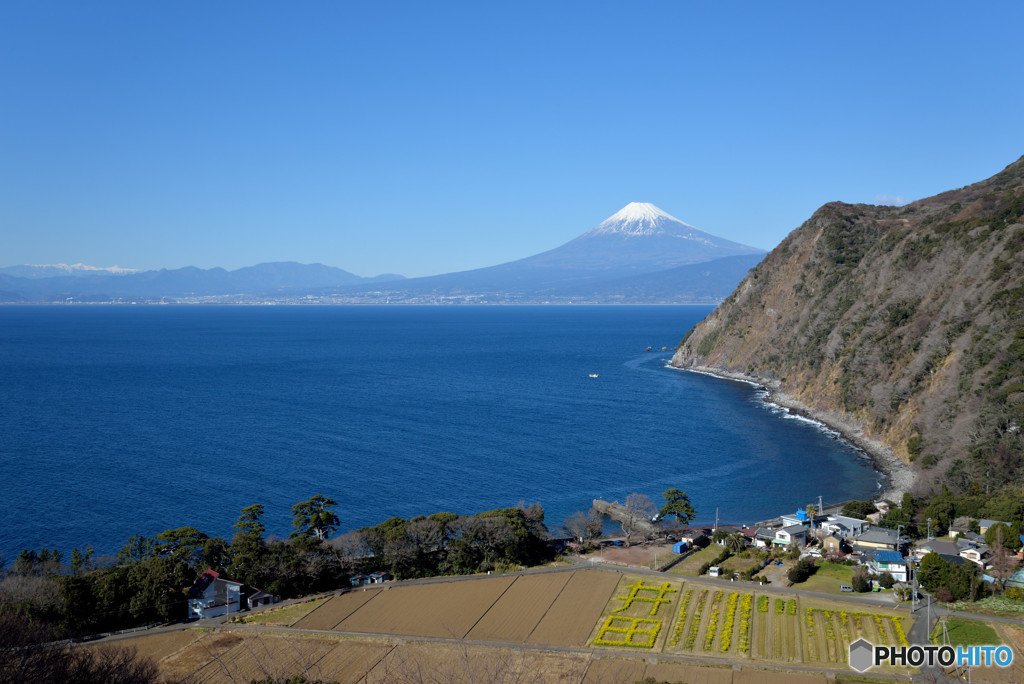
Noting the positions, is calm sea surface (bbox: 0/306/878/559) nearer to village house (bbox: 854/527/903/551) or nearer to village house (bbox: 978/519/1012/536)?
village house (bbox: 854/527/903/551)

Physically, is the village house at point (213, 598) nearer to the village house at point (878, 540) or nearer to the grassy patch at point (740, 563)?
the grassy patch at point (740, 563)

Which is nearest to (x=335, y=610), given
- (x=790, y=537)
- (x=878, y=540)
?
(x=790, y=537)

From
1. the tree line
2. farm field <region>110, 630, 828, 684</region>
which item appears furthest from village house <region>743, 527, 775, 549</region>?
farm field <region>110, 630, 828, 684</region>

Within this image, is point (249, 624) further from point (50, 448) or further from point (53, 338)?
point (53, 338)

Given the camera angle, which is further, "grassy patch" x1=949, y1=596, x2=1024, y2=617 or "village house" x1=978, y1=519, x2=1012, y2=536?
"village house" x1=978, y1=519, x2=1012, y2=536

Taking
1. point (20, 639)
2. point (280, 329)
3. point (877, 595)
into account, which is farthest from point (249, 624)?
point (280, 329)

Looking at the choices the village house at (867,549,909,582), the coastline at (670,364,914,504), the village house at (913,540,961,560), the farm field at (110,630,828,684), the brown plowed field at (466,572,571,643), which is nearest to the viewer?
the farm field at (110,630,828,684)

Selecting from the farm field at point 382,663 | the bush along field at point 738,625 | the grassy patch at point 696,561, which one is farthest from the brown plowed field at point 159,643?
the grassy patch at point 696,561

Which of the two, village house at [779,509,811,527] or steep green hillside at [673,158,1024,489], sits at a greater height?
steep green hillside at [673,158,1024,489]
